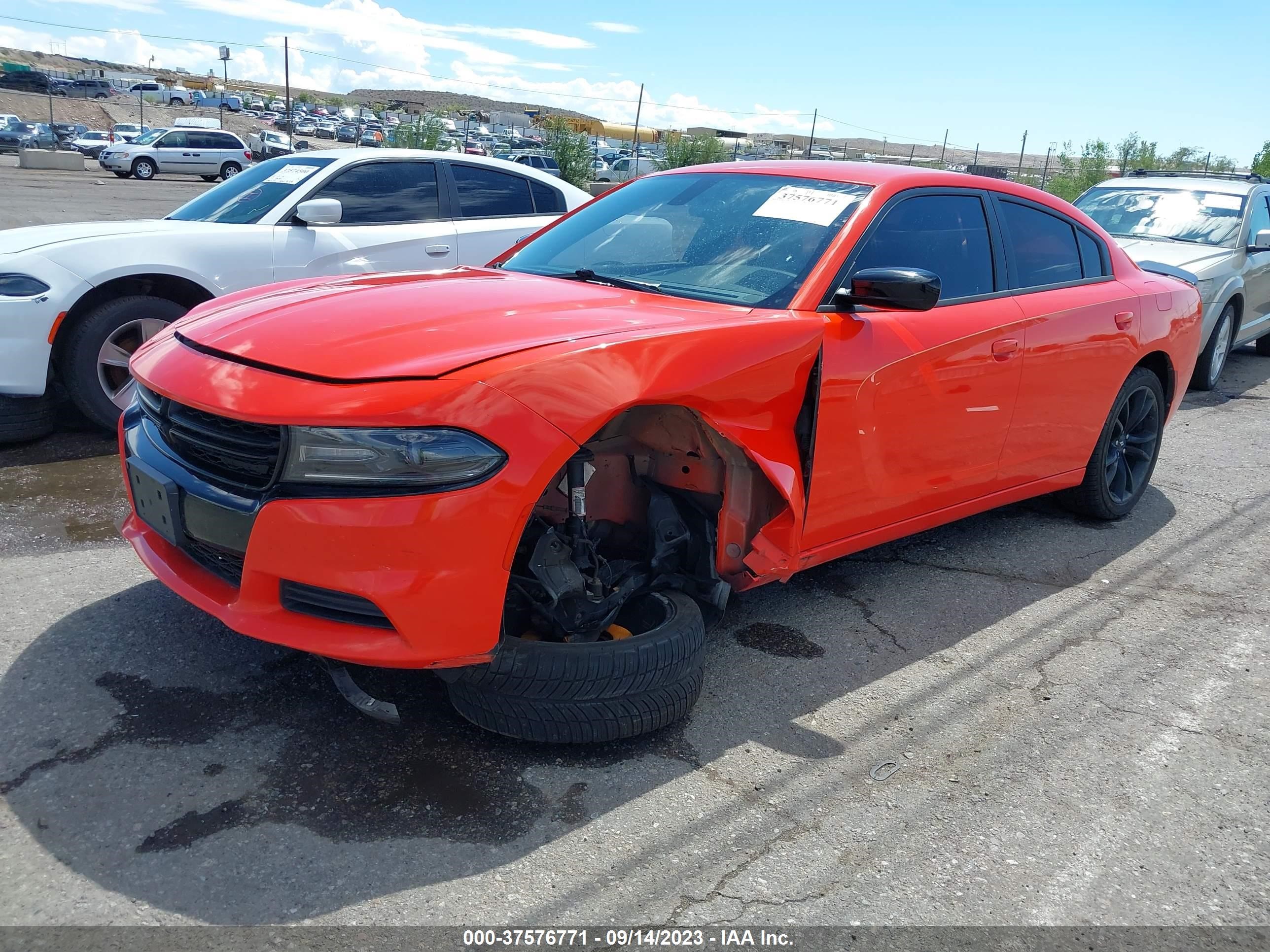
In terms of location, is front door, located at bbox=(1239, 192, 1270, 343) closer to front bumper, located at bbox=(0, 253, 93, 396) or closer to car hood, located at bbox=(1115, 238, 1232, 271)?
car hood, located at bbox=(1115, 238, 1232, 271)

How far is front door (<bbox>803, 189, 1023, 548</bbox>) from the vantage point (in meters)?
3.33

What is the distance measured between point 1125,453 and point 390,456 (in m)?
4.17

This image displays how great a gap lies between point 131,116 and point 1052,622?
240 feet

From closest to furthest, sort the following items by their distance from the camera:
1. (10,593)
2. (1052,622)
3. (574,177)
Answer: (10,593) → (1052,622) → (574,177)

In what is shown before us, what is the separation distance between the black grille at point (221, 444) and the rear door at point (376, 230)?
11.2 feet

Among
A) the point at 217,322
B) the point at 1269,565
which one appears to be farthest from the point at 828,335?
the point at 1269,565

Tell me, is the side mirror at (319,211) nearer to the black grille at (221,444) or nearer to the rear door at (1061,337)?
the black grille at (221,444)


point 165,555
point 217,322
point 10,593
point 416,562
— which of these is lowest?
point 10,593

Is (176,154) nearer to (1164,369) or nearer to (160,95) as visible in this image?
(1164,369)

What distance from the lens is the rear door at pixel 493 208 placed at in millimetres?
6801

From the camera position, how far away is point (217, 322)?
2.97 metres

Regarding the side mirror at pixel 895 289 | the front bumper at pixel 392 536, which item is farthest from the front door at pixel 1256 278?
the front bumper at pixel 392 536

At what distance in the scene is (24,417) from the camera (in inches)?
→ 207

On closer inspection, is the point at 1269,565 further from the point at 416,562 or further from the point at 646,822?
the point at 416,562
